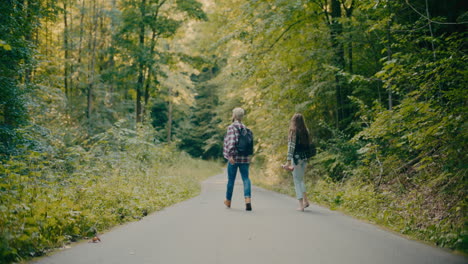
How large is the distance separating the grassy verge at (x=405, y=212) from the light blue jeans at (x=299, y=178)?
108cm

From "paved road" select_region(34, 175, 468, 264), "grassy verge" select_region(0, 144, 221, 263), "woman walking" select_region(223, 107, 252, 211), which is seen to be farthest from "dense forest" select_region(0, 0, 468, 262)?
"woman walking" select_region(223, 107, 252, 211)

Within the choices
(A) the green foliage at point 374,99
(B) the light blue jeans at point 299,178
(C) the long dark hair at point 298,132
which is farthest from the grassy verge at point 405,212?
(C) the long dark hair at point 298,132

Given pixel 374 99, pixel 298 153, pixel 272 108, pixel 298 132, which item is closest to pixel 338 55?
pixel 374 99

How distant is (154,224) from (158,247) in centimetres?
163

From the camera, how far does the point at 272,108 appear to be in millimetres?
13812

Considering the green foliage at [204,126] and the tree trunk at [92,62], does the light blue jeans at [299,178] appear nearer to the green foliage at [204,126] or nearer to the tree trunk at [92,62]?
the tree trunk at [92,62]

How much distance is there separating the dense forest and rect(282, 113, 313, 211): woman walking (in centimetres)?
115

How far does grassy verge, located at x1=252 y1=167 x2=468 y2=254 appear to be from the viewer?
4.20 meters

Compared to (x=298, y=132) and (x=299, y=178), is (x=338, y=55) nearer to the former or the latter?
(x=298, y=132)

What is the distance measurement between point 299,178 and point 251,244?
3357 millimetres

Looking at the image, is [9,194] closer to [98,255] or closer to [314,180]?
[98,255]

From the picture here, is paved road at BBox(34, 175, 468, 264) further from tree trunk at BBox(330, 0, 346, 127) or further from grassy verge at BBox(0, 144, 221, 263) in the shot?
tree trunk at BBox(330, 0, 346, 127)

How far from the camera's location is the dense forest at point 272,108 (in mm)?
4812

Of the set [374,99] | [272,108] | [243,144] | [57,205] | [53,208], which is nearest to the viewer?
[53,208]
